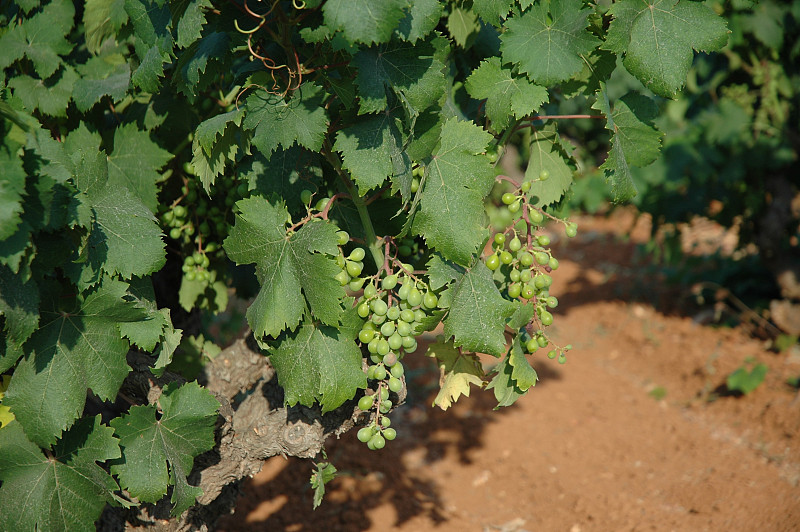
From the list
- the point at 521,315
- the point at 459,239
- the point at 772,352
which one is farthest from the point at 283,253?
the point at 772,352

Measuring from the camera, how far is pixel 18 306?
4.99 ft

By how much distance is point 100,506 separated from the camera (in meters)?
1.77

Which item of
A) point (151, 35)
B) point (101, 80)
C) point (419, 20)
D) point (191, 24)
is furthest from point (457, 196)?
point (101, 80)

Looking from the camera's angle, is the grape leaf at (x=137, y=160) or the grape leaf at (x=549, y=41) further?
the grape leaf at (x=137, y=160)

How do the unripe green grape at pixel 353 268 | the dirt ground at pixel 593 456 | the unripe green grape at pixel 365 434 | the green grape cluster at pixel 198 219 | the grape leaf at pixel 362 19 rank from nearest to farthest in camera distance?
1. the grape leaf at pixel 362 19
2. the unripe green grape at pixel 353 268
3. the unripe green grape at pixel 365 434
4. the green grape cluster at pixel 198 219
5. the dirt ground at pixel 593 456

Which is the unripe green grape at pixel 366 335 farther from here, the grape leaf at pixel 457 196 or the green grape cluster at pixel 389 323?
the grape leaf at pixel 457 196

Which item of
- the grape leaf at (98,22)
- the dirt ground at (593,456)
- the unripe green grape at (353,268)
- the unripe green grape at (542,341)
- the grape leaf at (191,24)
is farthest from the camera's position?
the dirt ground at (593,456)

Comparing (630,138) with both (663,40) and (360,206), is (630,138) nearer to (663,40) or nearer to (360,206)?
(663,40)

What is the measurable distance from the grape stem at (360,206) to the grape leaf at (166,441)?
0.69m

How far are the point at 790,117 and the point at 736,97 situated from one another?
19.8 inches

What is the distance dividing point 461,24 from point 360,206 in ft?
2.26

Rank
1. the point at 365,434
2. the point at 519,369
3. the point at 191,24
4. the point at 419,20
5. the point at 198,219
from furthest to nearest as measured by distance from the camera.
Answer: the point at 198,219 → the point at 519,369 → the point at 365,434 → the point at 191,24 → the point at 419,20

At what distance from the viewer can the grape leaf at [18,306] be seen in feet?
4.93

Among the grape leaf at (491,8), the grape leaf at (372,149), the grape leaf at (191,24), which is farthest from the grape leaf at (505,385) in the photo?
the grape leaf at (191,24)
